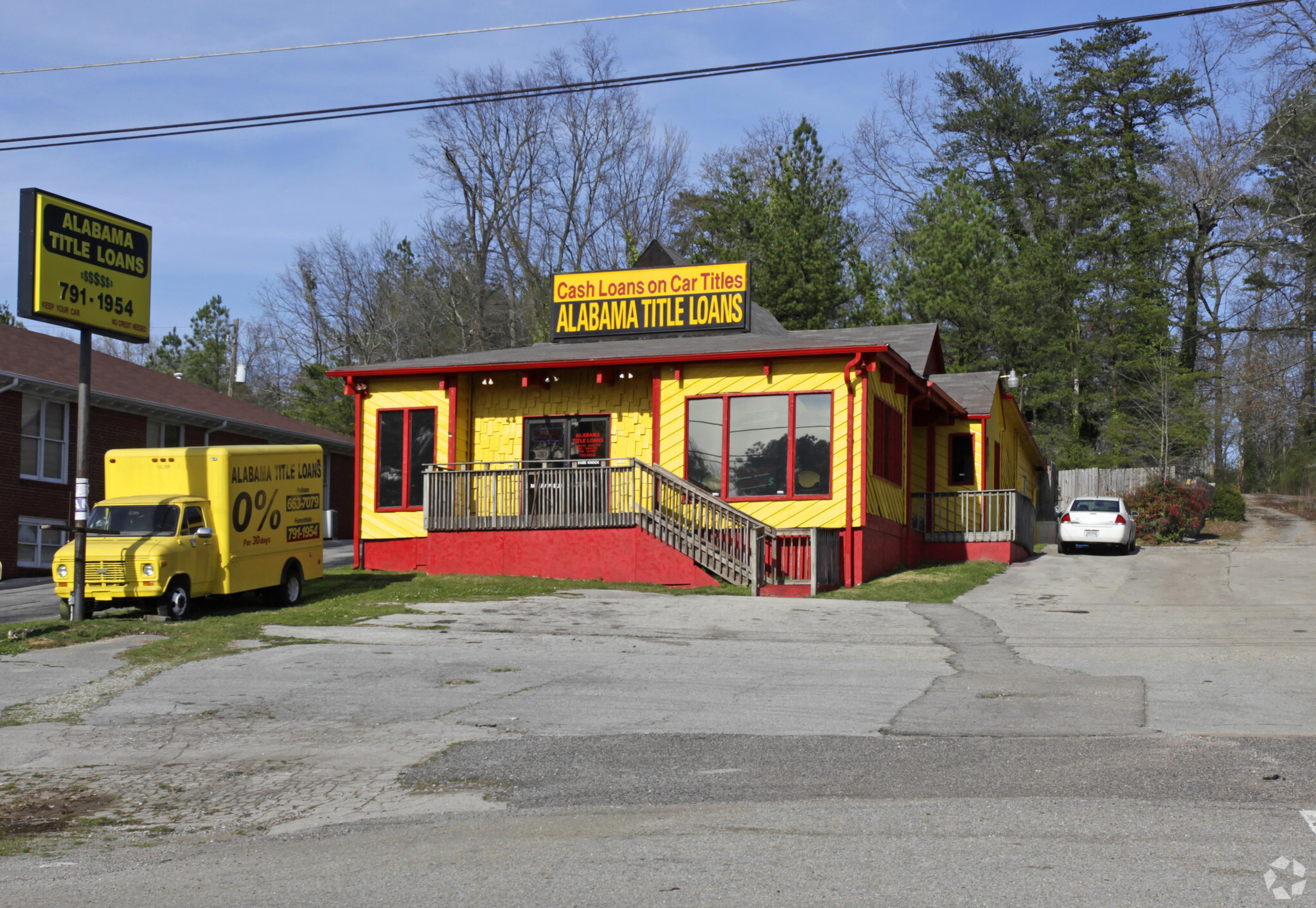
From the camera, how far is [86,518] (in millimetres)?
15789

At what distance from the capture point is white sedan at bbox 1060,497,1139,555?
27.7m

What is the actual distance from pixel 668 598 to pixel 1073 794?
11.2 m

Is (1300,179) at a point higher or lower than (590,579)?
higher

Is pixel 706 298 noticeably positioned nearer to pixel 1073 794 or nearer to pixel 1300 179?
pixel 1073 794

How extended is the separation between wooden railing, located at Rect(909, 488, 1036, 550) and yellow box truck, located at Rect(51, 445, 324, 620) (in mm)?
13114

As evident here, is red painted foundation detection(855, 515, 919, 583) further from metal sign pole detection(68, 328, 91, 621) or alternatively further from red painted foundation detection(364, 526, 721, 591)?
metal sign pole detection(68, 328, 91, 621)

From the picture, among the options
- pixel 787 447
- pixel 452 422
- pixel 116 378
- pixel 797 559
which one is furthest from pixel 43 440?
pixel 797 559

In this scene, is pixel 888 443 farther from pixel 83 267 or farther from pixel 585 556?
pixel 83 267

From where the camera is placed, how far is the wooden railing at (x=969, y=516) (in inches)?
1022

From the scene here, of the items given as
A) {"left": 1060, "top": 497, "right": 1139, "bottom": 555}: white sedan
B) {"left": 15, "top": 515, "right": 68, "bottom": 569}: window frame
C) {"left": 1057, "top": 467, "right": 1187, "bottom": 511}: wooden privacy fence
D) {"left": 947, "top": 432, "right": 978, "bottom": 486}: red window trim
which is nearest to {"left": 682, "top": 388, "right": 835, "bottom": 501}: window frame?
{"left": 947, "top": 432, "right": 978, "bottom": 486}: red window trim

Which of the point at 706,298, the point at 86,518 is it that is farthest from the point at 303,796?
the point at 706,298

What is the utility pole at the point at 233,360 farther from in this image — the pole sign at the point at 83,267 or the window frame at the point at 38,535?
the pole sign at the point at 83,267

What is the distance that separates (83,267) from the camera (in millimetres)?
16125

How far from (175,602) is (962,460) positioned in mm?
18515
